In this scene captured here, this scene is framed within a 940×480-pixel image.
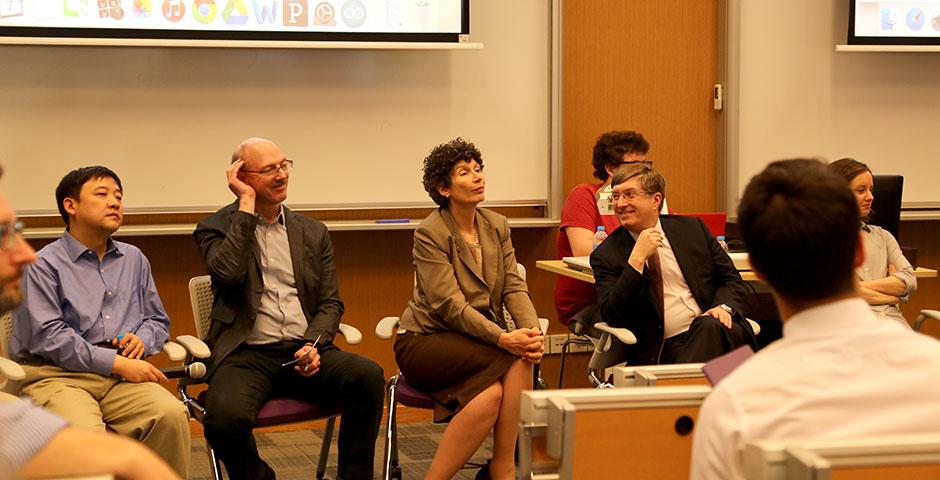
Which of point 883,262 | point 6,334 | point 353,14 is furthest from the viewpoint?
point 353,14

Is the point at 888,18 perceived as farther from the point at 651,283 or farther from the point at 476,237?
the point at 476,237

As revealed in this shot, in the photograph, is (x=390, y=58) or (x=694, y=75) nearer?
(x=390, y=58)

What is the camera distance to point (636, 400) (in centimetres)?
182

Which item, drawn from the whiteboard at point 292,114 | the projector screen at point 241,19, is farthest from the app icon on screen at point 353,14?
the whiteboard at point 292,114

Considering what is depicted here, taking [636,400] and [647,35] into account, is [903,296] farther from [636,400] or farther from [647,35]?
[636,400]

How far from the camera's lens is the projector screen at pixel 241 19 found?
186 inches

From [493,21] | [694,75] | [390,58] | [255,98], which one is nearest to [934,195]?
[694,75]

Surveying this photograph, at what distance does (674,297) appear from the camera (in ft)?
13.6

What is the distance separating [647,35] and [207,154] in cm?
234

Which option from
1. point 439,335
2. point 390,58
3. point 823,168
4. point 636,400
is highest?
point 390,58

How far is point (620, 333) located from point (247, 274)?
136cm

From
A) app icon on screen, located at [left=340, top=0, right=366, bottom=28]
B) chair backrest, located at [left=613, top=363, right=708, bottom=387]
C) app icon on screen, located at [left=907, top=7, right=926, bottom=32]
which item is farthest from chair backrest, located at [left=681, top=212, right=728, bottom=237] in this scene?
chair backrest, located at [left=613, top=363, right=708, bottom=387]

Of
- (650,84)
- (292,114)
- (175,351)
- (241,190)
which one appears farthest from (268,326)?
(650,84)

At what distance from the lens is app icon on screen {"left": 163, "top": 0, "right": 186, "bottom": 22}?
192 inches
